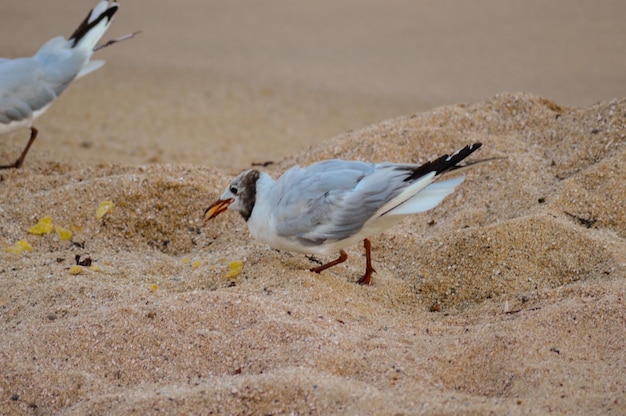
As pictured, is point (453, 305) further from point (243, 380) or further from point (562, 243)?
point (243, 380)

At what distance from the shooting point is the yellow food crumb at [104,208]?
163 inches

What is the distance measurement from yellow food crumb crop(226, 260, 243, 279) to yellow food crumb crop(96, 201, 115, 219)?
907mm

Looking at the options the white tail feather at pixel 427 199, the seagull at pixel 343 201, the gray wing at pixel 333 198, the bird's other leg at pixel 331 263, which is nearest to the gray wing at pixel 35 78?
the seagull at pixel 343 201

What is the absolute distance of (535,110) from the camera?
511 cm

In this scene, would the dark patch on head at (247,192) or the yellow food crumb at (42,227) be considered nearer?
the dark patch on head at (247,192)

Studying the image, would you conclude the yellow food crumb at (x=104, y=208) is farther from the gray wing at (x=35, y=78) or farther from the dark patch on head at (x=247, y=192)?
the gray wing at (x=35, y=78)

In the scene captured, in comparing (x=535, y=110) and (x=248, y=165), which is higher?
(x=535, y=110)

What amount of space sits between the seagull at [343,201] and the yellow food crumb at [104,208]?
93cm

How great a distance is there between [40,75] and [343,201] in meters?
2.66

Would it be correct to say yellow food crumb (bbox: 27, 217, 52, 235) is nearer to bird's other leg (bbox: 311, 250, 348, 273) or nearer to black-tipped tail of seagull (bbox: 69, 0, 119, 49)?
bird's other leg (bbox: 311, 250, 348, 273)

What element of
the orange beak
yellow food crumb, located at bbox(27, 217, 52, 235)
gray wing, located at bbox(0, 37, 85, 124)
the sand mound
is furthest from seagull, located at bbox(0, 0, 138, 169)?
the orange beak

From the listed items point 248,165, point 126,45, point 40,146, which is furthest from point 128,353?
point 126,45

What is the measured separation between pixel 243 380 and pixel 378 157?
2.29m

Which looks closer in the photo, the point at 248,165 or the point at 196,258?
the point at 196,258
